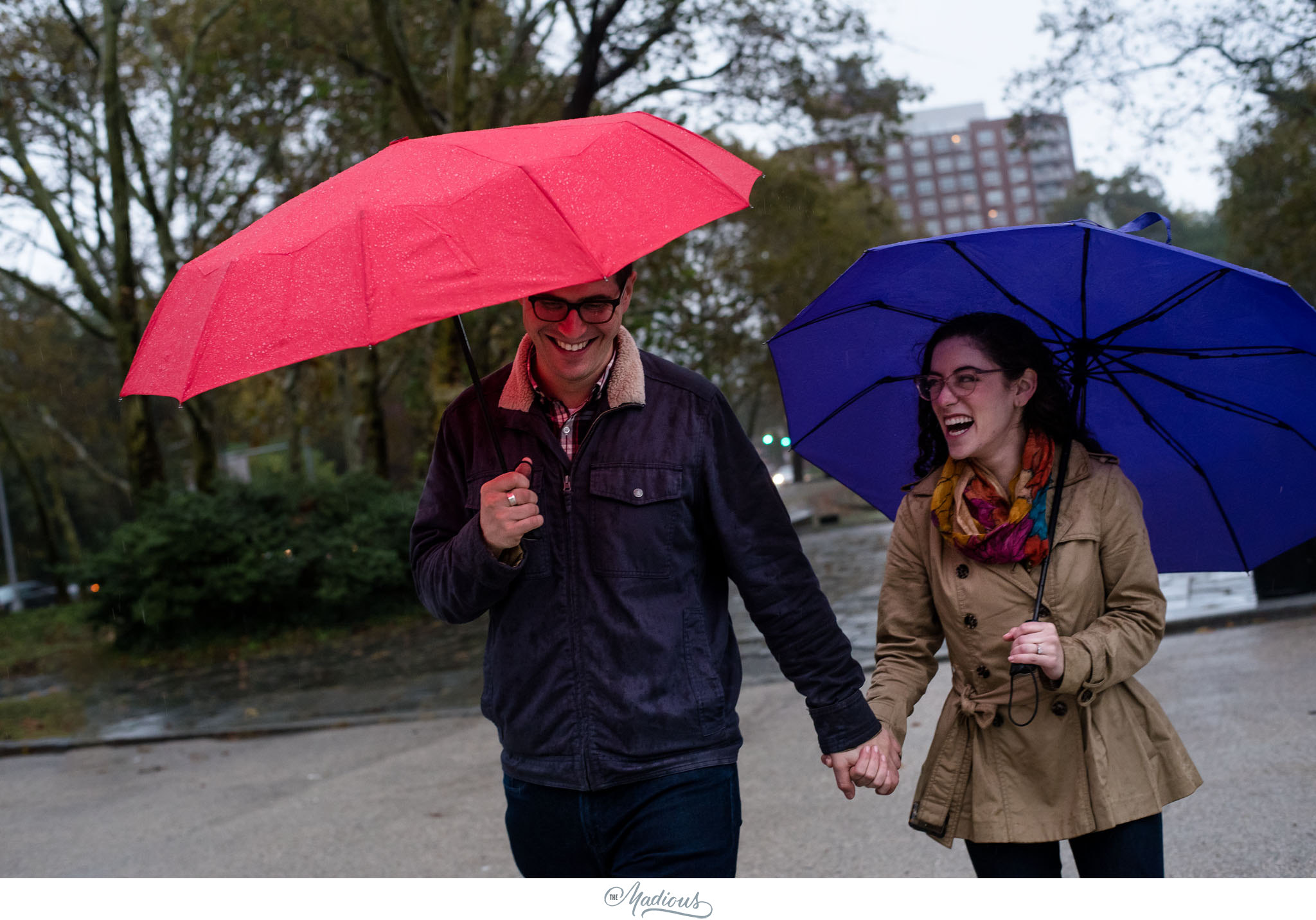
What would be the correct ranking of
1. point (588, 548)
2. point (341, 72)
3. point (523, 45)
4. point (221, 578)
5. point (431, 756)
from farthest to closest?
point (341, 72) < point (523, 45) < point (221, 578) < point (431, 756) < point (588, 548)

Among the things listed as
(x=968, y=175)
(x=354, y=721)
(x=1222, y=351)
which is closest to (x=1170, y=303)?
(x=1222, y=351)

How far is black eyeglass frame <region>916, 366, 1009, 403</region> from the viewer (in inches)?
112

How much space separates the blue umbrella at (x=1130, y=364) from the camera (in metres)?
2.68

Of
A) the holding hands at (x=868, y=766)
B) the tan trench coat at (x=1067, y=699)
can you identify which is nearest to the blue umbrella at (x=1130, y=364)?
the tan trench coat at (x=1067, y=699)

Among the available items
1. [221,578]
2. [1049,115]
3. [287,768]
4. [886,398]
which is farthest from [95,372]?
[886,398]

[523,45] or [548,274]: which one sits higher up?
[523,45]

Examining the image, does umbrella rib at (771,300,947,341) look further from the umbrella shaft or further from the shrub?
the shrub

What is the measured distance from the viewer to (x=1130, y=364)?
298 centimetres

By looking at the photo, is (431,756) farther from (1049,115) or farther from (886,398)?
(1049,115)

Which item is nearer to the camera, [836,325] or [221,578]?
[836,325]
